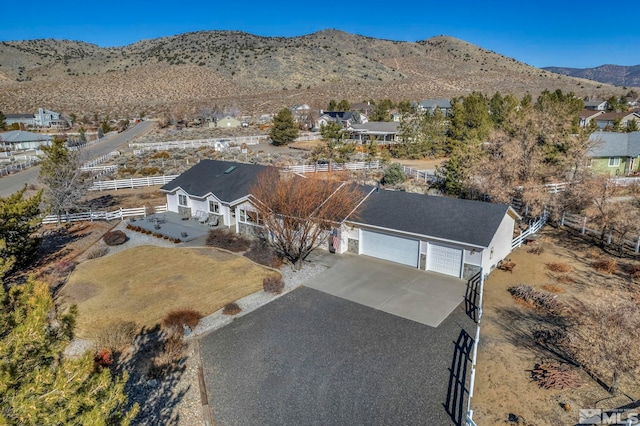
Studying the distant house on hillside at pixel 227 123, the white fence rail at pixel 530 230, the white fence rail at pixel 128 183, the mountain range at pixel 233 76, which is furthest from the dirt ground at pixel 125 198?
the mountain range at pixel 233 76

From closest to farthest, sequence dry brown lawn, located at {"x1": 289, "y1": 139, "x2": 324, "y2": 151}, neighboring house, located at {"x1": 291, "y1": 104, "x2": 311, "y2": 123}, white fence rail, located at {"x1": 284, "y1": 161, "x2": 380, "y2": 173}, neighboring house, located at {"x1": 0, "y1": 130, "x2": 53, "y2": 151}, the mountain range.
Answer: white fence rail, located at {"x1": 284, "y1": 161, "x2": 380, "y2": 173} < dry brown lawn, located at {"x1": 289, "y1": 139, "x2": 324, "y2": 151} < neighboring house, located at {"x1": 0, "y1": 130, "x2": 53, "y2": 151} < neighboring house, located at {"x1": 291, "y1": 104, "x2": 311, "y2": 123} < the mountain range

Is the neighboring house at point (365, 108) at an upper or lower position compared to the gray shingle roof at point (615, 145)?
upper

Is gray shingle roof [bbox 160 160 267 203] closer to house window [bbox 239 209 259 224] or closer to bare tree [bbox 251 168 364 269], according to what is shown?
house window [bbox 239 209 259 224]

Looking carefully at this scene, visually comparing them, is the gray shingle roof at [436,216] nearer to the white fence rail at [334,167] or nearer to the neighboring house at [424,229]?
the neighboring house at [424,229]

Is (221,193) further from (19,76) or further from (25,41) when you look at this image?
(25,41)

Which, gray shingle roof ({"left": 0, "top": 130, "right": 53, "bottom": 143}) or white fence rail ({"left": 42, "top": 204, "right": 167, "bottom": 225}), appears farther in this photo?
gray shingle roof ({"left": 0, "top": 130, "right": 53, "bottom": 143})

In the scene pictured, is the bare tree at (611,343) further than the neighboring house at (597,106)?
No

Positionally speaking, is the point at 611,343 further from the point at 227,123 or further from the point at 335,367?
the point at 227,123

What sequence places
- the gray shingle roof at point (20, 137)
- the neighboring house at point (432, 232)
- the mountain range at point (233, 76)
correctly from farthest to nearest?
the mountain range at point (233, 76) → the gray shingle roof at point (20, 137) → the neighboring house at point (432, 232)

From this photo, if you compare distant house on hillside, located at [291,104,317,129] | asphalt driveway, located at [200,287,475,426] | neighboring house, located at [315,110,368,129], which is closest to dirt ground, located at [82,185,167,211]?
asphalt driveway, located at [200,287,475,426]
